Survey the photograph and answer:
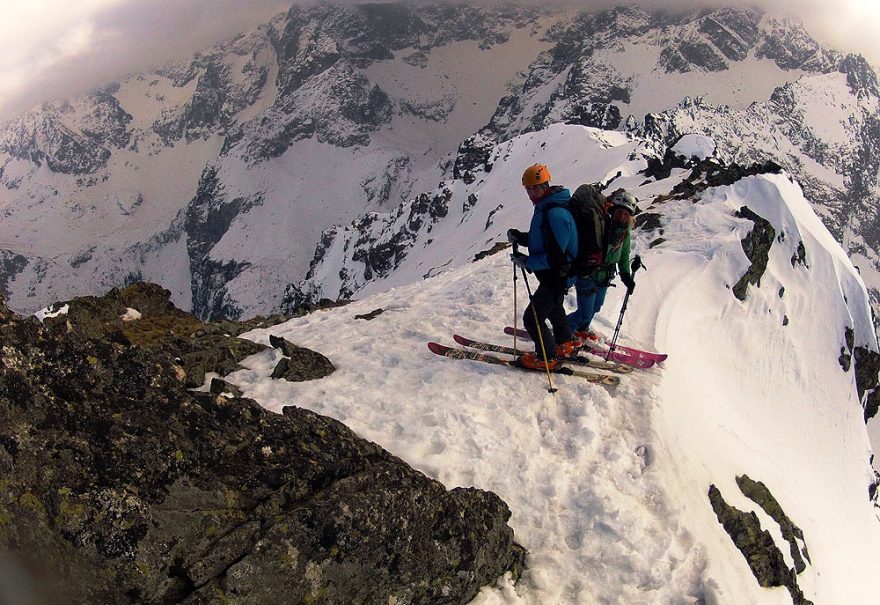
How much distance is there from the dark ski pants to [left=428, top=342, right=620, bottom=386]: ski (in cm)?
38

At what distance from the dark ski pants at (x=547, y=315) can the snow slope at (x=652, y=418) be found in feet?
2.09

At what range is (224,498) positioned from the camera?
5238mm

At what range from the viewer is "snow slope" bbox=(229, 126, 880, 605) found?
6770 millimetres

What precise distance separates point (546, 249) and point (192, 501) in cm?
Result: 599

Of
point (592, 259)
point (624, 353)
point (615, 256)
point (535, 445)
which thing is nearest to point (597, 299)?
point (624, 353)

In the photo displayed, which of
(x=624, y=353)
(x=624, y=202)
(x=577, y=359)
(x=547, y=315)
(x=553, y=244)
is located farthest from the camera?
(x=624, y=353)

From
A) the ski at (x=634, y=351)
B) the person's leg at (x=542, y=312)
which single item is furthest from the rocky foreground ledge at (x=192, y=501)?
the ski at (x=634, y=351)

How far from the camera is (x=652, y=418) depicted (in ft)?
29.6

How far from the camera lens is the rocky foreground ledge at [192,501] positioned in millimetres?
4504

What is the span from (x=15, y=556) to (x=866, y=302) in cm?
2920

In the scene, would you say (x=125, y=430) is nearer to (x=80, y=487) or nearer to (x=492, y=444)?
(x=80, y=487)

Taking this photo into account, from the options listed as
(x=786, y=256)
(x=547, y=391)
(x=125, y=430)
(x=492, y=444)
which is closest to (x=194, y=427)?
(x=125, y=430)

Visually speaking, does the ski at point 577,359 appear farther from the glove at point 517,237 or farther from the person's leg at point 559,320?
the glove at point 517,237

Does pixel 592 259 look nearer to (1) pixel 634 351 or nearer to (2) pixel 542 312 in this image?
(2) pixel 542 312
